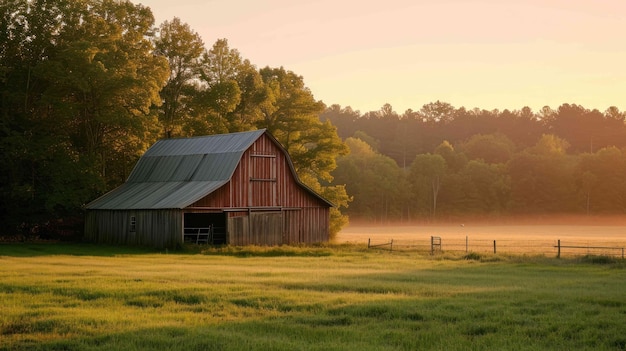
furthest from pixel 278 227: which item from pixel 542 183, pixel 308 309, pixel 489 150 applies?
pixel 489 150

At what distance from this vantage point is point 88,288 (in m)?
24.1

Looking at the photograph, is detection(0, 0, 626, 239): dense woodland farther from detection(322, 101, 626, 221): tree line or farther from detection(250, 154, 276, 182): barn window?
detection(322, 101, 626, 221): tree line

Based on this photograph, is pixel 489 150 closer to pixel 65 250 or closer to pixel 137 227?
pixel 137 227

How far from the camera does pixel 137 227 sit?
53438 mm

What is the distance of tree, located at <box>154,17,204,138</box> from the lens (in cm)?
7162

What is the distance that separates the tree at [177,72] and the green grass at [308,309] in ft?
124

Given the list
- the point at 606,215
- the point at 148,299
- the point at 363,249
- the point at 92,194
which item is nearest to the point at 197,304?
the point at 148,299

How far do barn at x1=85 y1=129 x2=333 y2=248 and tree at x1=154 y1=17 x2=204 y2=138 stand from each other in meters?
10.3

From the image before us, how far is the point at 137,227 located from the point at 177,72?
2284 centimetres

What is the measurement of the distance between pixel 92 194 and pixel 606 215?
337 feet

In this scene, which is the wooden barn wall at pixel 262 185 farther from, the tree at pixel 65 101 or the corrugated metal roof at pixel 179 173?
the tree at pixel 65 101

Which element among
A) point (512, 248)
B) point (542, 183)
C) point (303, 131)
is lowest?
point (512, 248)

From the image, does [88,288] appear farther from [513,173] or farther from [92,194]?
[513,173]

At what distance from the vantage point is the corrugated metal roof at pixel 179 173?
2109 inches
